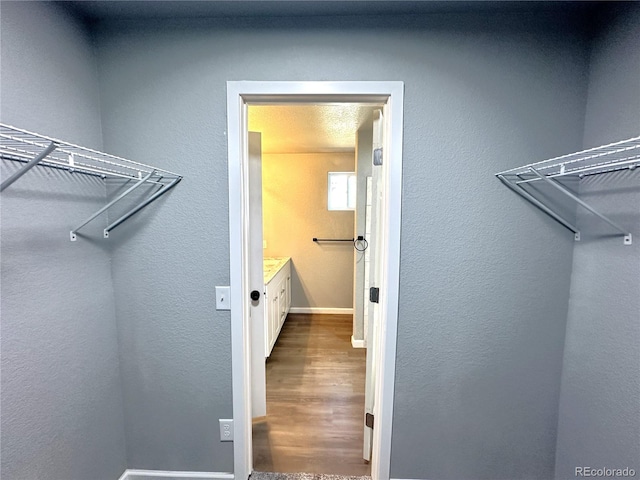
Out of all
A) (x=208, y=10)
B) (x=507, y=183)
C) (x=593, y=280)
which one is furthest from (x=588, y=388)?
(x=208, y=10)

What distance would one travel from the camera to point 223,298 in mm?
1255

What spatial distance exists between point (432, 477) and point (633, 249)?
4.59 ft

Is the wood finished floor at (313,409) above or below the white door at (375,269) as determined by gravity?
below

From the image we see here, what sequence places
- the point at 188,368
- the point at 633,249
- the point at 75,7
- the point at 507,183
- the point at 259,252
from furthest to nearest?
the point at 259,252
the point at 188,368
the point at 507,183
the point at 75,7
the point at 633,249

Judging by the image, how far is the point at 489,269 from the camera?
122 cm

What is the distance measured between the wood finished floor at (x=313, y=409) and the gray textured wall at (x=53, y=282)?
2.99 ft

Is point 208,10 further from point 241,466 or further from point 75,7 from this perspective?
point 241,466

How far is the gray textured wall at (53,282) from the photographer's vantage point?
0.87 meters

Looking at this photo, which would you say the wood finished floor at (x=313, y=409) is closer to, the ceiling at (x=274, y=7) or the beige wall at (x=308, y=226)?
the beige wall at (x=308, y=226)

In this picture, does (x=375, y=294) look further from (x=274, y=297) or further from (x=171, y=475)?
(x=274, y=297)

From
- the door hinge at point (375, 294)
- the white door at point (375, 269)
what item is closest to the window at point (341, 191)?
the white door at point (375, 269)

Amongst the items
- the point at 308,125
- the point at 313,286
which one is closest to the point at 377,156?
the point at 308,125

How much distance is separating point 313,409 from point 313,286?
82.7 inches

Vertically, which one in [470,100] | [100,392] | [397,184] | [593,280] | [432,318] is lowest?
[100,392]
